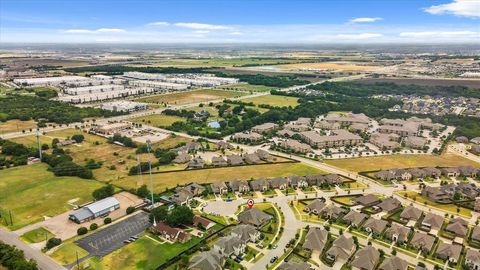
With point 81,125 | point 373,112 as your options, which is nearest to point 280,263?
point 81,125

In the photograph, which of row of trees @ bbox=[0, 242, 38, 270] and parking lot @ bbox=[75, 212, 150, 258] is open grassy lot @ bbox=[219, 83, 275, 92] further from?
row of trees @ bbox=[0, 242, 38, 270]

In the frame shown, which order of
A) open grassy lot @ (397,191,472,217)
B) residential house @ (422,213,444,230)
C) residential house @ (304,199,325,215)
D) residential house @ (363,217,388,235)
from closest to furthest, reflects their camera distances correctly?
residential house @ (363,217,388,235), residential house @ (422,213,444,230), residential house @ (304,199,325,215), open grassy lot @ (397,191,472,217)

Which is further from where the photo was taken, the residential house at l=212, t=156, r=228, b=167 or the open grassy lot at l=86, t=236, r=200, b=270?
the residential house at l=212, t=156, r=228, b=167

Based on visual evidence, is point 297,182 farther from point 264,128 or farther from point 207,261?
point 264,128

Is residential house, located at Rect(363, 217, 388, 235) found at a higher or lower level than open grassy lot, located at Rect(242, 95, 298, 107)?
lower

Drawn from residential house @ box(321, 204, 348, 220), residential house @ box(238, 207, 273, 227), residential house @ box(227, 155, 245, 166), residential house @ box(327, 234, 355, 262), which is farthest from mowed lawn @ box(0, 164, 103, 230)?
residential house @ box(327, 234, 355, 262)

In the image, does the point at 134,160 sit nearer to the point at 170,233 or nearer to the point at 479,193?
the point at 170,233

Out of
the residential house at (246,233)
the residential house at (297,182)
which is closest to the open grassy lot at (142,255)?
the residential house at (246,233)
